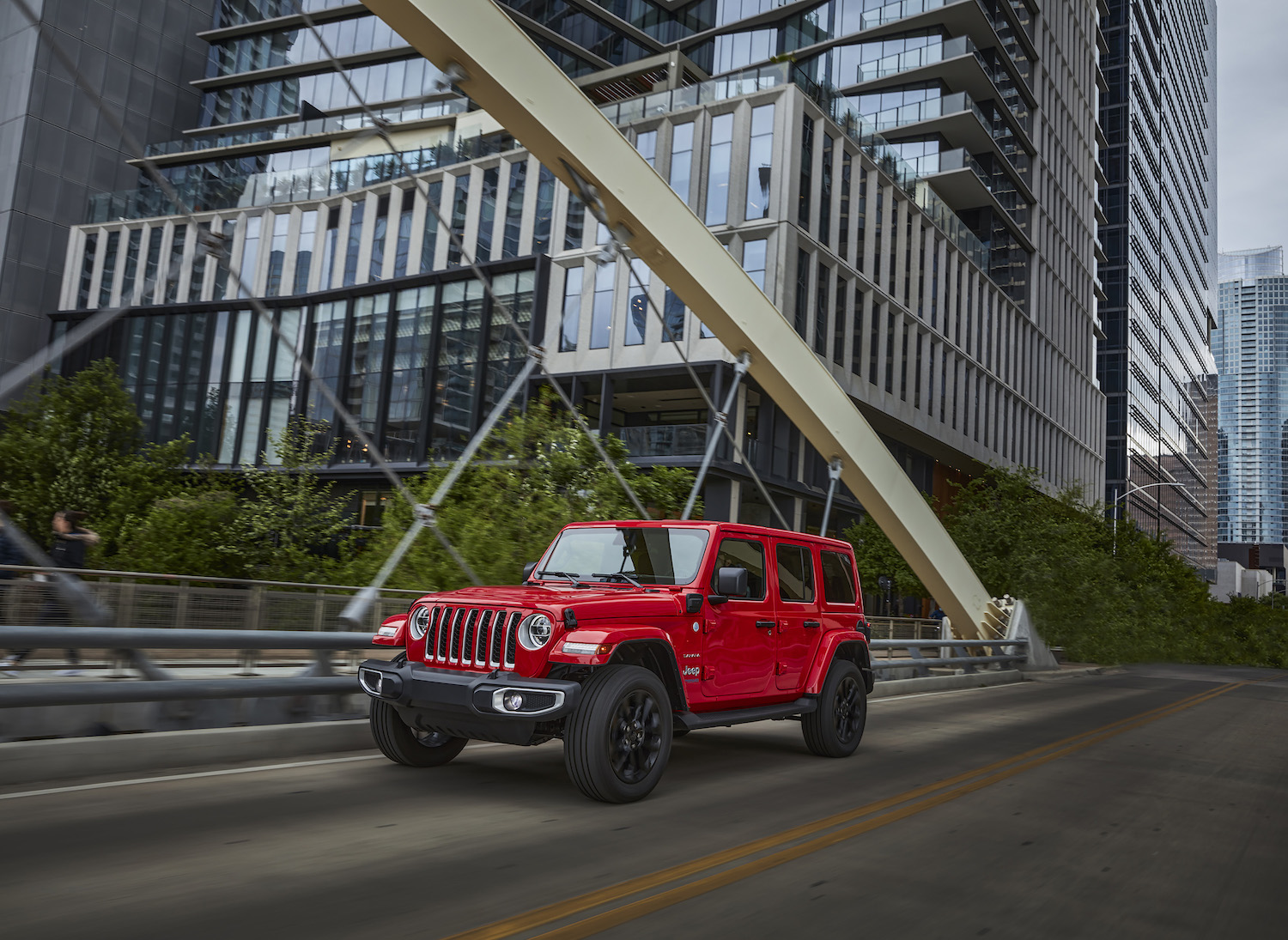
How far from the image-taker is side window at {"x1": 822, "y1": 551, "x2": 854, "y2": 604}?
9395 millimetres

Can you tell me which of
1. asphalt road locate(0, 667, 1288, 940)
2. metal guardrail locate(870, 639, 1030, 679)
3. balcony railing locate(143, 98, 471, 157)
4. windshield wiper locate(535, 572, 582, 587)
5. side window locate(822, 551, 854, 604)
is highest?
balcony railing locate(143, 98, 471, 157)

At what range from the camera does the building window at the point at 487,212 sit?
4266 centimetres

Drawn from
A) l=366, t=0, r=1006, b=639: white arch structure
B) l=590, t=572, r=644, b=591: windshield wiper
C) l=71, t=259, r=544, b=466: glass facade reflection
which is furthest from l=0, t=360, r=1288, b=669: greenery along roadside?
l=590, t=572, r=644, b=591: windshield wiper

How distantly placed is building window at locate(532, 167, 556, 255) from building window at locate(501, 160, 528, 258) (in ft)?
2.77

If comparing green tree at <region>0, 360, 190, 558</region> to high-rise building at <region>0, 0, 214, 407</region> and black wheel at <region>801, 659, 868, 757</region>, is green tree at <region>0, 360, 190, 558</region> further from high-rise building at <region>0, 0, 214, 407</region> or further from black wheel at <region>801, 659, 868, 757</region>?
black wheel at <region>801, 659, 868, 757</region>

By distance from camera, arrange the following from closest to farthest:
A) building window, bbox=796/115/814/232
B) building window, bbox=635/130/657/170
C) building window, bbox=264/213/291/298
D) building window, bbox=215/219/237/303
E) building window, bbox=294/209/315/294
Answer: building window, bbox=796/115/814/232, building window, bbox=635/130/657/170, building window, bbox=294/209/315/294, building window, bbox=264/213/291/298, building window, bbox=215/219/237/303

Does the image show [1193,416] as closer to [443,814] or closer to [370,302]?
[370,302]

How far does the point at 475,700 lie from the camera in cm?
611

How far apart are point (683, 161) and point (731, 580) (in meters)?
32.9

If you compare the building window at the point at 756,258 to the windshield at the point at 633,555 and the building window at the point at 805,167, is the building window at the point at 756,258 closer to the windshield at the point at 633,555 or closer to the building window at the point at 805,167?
the building window at the point at 805,167

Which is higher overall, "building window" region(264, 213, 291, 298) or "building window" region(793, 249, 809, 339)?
"building window" region(264, 213, 291, 298)

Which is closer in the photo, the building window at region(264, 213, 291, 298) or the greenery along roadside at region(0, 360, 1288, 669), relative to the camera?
the greenery along roadside at region(0, 360, 1288, 669)

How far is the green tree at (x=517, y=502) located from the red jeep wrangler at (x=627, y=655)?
8.36 meters

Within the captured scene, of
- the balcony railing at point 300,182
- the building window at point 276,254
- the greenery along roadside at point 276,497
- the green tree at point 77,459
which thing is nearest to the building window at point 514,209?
the balcony railing at point 300,182
